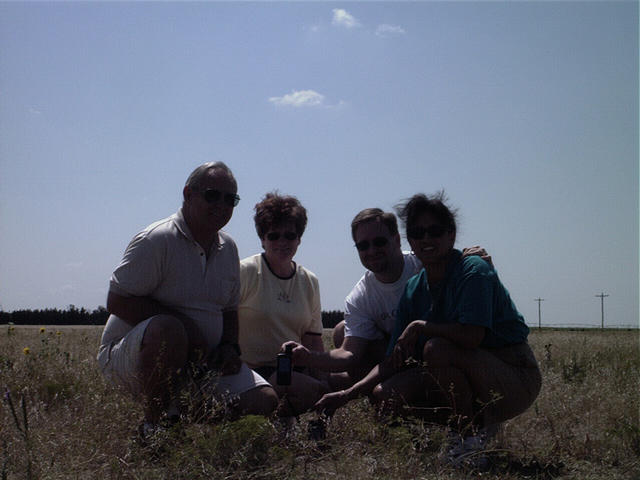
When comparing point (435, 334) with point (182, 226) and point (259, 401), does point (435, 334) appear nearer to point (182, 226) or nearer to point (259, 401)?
point (259, 401)

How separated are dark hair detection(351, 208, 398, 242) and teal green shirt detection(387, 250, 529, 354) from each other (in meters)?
0.65

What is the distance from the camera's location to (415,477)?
3.05 meters

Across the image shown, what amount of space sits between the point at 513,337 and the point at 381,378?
851 mm

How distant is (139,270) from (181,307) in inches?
15.3

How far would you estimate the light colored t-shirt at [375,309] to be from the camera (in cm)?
474

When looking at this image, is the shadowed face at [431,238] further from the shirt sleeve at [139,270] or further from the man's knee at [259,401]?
the shirt sleeve at [139,270]

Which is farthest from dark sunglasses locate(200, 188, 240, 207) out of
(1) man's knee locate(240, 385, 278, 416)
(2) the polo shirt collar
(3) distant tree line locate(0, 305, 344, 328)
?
(3) distant tree line locate(0, 305, 344, 328)

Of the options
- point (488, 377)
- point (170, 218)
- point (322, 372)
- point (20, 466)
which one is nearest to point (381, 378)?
point (488, 377)

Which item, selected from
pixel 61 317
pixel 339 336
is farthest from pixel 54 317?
pixel 339 336

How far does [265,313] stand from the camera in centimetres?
494

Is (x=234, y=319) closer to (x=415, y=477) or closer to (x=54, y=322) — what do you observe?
(x=415, y=477)

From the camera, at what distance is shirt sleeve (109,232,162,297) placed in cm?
398

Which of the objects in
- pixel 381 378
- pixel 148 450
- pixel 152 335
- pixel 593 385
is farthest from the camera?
pixel 593 385

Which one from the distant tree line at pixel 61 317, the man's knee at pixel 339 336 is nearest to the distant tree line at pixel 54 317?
the distant tree line at pixel 61 317
